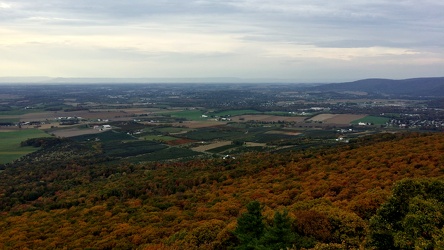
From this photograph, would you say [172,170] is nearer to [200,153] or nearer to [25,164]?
[200,153]

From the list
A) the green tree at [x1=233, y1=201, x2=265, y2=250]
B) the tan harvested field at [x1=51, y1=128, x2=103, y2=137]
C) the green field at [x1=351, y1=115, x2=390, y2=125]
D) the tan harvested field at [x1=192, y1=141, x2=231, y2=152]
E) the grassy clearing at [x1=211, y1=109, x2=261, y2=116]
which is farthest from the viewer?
the grassy clearing at [x1=211, y1=109, x2=261, y2=116]

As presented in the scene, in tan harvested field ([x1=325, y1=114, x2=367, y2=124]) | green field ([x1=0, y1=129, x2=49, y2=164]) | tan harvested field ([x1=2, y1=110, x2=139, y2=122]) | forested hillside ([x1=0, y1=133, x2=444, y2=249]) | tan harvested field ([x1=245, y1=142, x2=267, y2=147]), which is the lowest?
green field ([x1=0, y1=129, x2=49, y2=164])

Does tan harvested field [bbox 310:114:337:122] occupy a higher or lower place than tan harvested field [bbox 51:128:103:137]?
higher

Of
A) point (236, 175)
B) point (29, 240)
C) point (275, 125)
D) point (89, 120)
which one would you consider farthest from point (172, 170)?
point (89, 120)

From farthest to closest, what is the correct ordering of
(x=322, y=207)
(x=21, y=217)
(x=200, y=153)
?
(x=200, y=153) → (x=21, y=217) → (x=322, y=207)

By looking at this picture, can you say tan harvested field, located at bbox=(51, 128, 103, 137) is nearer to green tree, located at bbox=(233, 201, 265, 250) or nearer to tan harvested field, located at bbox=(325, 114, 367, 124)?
tan harvested field, located at bbox=(325, 114, 367, 124)

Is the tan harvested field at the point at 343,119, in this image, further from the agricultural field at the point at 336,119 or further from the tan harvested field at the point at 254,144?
the tan harvested field at the point at 254,144

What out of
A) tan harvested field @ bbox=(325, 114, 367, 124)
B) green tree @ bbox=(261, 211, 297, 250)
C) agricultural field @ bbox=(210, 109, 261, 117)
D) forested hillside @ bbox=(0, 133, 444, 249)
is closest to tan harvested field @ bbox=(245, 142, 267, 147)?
forested hillside @ bbox=(0, 133, 444, 249)
